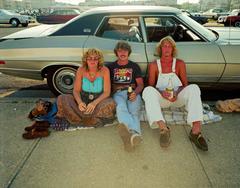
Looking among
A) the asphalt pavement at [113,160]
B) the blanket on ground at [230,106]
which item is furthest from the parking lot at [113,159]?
the blanket on ground at [230,106]

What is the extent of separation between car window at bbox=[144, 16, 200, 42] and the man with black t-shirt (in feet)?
2.50

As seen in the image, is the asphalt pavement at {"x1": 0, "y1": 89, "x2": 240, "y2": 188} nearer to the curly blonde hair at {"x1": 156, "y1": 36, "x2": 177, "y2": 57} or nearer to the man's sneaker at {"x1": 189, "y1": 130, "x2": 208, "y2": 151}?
the man's sneaker at {"x1": 189, "y1": 130, "x2": 208, "y2": 151}

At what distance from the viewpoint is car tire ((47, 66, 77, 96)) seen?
187 inches

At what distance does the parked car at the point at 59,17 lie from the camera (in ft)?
69.3

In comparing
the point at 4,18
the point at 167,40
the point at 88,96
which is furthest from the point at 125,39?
the point at 4,18

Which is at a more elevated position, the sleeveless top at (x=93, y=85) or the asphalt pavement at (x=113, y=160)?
the sleeveless top at (x=93, y=85)

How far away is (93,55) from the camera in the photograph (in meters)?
3.71

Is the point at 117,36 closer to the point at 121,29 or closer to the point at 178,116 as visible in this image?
the point at 121,29

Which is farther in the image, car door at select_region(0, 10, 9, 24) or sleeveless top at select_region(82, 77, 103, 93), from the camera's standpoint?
car door at select_region(0, 10, 9, 24)

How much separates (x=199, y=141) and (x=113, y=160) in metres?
0.99

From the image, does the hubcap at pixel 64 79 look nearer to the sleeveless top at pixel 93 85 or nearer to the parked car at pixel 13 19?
the sleeveless top at pixel 93 85

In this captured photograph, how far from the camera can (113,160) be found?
3.10 meters

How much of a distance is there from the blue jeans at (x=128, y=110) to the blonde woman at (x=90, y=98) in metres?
0.13

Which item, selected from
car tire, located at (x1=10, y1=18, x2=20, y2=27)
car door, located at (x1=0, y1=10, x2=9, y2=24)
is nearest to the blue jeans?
car tire, located at (x1=10, y1=18, x2=20, y2=27)
